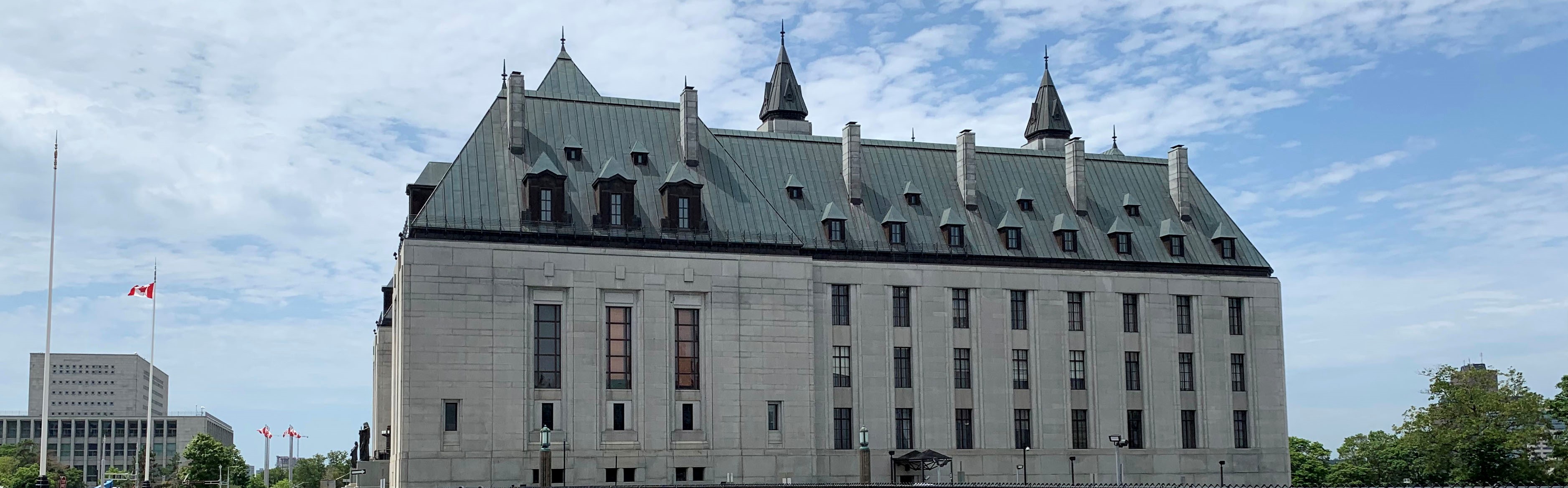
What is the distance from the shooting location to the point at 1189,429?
247 feet

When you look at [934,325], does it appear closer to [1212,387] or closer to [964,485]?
[1212,387]

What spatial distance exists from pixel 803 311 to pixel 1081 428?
16.4m

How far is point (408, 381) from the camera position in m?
60.5

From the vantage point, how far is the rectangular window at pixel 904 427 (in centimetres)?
7012

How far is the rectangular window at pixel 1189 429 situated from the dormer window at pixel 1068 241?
10.2 metres

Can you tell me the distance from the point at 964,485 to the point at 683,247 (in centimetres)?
2809

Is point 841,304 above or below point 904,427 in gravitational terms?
above

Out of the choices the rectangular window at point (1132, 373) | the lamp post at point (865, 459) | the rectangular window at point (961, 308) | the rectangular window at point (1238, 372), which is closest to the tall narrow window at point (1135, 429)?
the rectangular window at point (1132, 373)

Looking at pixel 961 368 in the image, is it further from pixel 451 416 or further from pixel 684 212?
pixel 451 416

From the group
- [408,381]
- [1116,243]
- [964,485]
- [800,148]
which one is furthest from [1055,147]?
[964,485]

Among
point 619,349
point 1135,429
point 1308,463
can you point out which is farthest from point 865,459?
point 1308,463

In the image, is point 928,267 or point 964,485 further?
point 928,267

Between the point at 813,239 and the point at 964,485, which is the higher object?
the point at 813,239

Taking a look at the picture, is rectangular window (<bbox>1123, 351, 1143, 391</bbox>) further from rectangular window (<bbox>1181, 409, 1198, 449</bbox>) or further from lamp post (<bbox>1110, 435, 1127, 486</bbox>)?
lamp post (<bbox>1110, 435, 1127, 486</bbox>)
